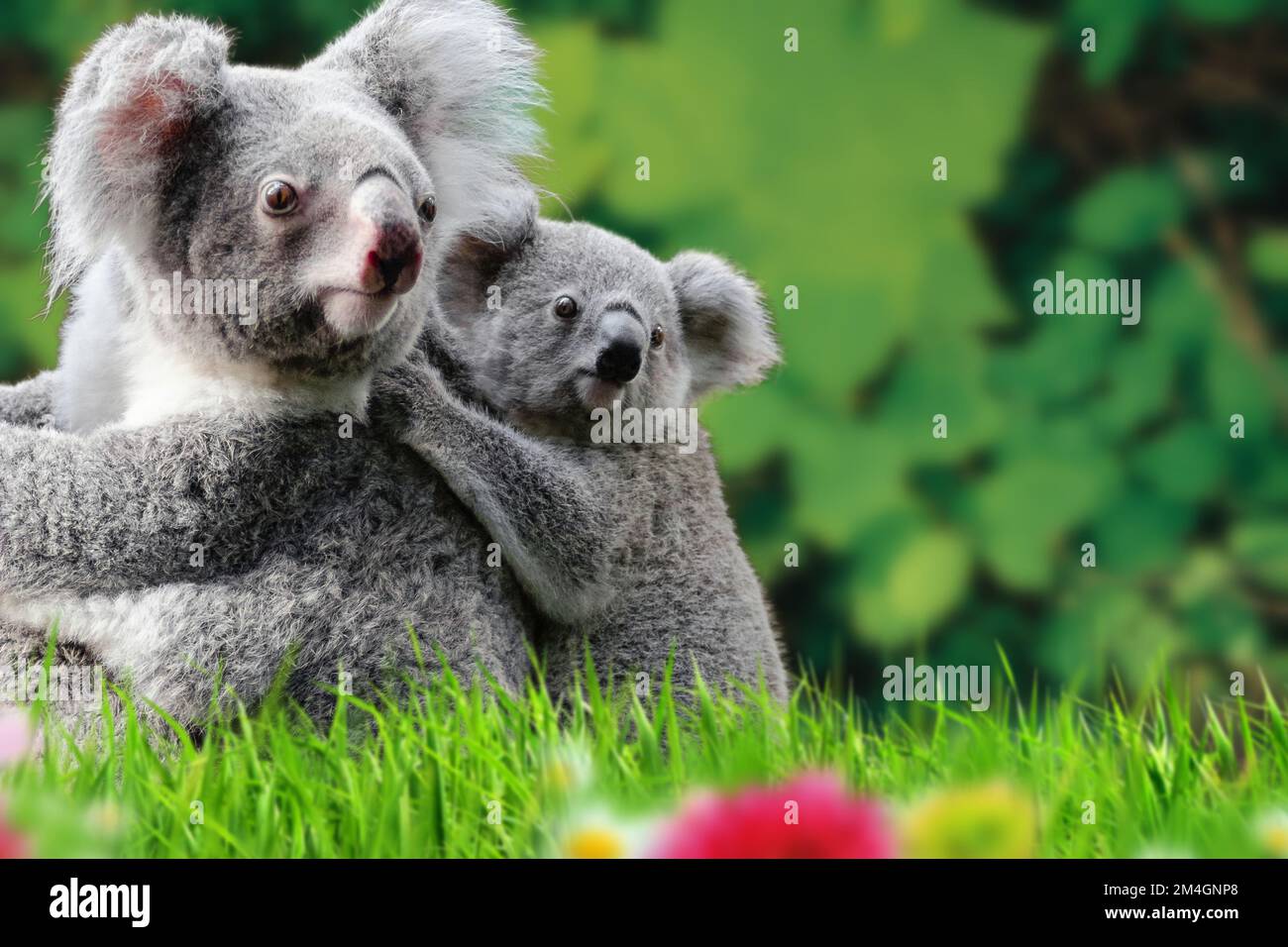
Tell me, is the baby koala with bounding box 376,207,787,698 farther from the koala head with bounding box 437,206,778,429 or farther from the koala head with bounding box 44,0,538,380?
the koala head with bounding box 44,0,538,380

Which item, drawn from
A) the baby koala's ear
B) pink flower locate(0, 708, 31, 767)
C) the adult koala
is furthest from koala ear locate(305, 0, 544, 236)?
pink flower locate(0, 708, 31, 767)

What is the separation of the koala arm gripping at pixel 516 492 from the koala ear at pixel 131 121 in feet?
1.38

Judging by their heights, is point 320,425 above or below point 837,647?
above

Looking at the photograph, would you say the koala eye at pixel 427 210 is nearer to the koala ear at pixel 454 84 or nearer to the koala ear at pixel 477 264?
the koala ear at pixel 454 84

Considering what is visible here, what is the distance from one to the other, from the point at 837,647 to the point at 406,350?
1.49 metres

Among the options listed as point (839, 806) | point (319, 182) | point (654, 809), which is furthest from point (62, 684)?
point (839, 806)

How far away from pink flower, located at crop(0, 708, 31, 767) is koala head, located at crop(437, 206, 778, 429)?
85cm

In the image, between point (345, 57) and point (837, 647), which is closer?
point (345, 57)

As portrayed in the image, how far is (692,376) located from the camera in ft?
8.16

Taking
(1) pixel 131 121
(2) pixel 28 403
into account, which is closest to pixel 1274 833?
(1) pixel 131 121

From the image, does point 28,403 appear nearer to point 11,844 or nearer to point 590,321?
point 590,321
